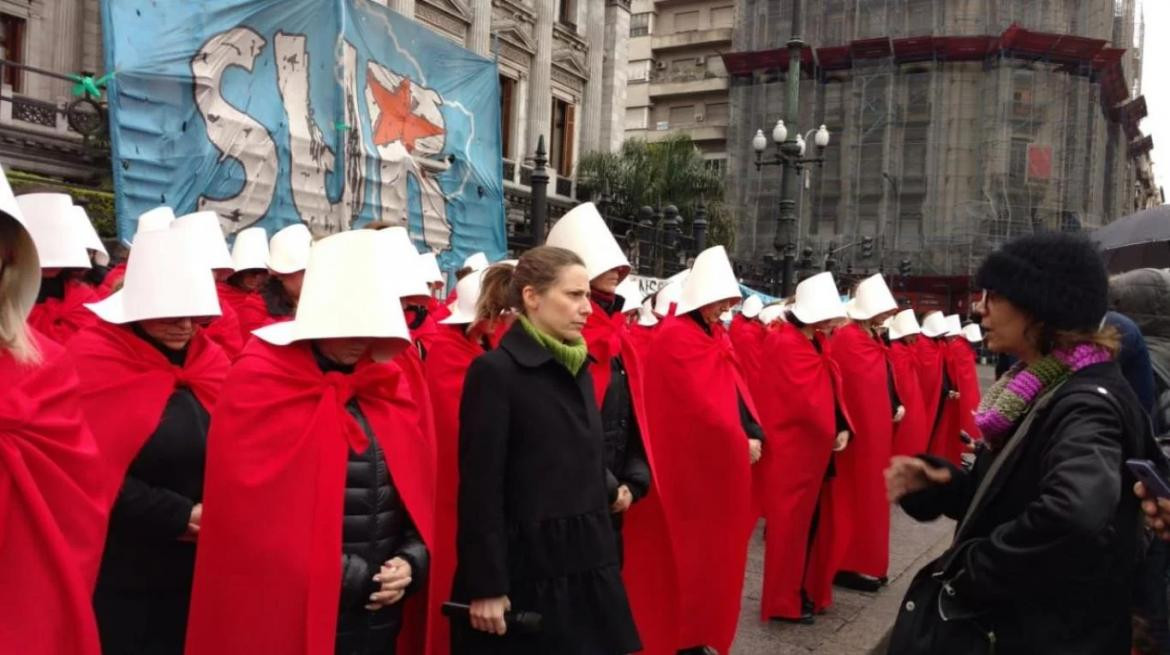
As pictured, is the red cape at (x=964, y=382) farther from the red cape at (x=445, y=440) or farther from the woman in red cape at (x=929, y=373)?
the red cape at (x=445, y=440)

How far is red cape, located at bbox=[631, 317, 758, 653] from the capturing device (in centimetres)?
552

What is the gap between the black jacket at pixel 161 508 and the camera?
132 inches

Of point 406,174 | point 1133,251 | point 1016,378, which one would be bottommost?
point 1016,378

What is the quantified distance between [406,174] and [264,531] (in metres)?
9.69

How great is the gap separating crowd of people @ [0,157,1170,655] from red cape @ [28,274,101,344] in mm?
21

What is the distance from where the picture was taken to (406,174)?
12.4 m

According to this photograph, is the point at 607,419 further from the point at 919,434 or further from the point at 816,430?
the point at 919,434

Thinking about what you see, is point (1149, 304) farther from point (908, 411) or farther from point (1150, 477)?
point (908, 411)

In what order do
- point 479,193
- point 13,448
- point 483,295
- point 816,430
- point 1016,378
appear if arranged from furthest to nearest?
point 479,193 → point 816,430 → point 483,295 → point 1016,378 → point 13,448

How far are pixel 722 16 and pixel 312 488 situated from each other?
67.2 meters

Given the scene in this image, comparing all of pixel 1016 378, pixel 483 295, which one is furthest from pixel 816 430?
pixel 1016 378

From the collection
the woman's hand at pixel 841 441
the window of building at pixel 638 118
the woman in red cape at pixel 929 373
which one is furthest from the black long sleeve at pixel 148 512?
the window of building at pixel 638 118

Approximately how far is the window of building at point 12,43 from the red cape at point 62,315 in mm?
14366

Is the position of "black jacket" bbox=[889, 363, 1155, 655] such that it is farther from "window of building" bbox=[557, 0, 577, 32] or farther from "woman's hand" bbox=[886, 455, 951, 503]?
"window of building" bbox=[557, 0, 577, 32]
